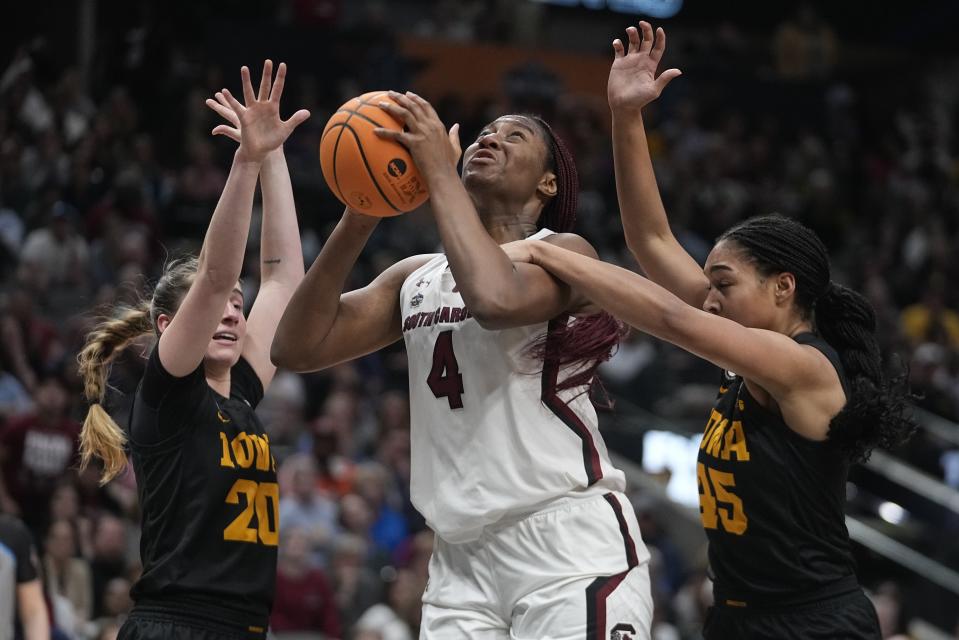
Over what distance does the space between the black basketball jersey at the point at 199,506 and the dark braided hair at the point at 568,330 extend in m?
1.03

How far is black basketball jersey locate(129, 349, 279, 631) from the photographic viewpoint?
3996 millimetres

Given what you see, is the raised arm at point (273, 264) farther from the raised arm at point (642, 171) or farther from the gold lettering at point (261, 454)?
the raised arm at point (642, 171)

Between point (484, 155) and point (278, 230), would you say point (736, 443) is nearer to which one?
point (484, 155)

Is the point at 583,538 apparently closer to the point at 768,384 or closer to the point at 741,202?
the point at 768,384

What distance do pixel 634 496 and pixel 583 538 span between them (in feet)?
22.7

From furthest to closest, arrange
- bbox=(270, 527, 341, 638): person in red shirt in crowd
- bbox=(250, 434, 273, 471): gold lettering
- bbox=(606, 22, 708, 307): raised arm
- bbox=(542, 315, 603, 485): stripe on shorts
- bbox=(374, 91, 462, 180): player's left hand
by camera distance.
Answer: bbox=(270, 527, 341, 638): person in red shirt in crowd, bbox=(606, 22, 708, 307): raised arm, bbox=(250, 434, 273, 471): gold lettering, bbox=(542, 315, 603, 485): stripe on shorts, bbox=(374, 91, 462, 180): player's left hand

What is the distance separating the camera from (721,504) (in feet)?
13.1

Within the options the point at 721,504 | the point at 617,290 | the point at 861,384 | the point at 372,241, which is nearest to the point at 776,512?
the point at 721,504

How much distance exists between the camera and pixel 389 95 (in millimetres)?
3742

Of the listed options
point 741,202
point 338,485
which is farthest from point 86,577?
point 741,202

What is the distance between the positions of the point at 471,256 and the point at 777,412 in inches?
43.0

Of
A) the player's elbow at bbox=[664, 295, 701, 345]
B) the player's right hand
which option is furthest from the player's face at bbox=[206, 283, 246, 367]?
the player's elbow at bbox=[664, 295, 701, 345]

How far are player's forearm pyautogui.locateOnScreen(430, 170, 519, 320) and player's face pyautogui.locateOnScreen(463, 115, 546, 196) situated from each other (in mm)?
377

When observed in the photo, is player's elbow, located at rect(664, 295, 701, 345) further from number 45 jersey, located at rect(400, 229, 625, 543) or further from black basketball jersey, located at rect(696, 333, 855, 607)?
black basketball jersey, located at rect(696, 333, 855, 607)
